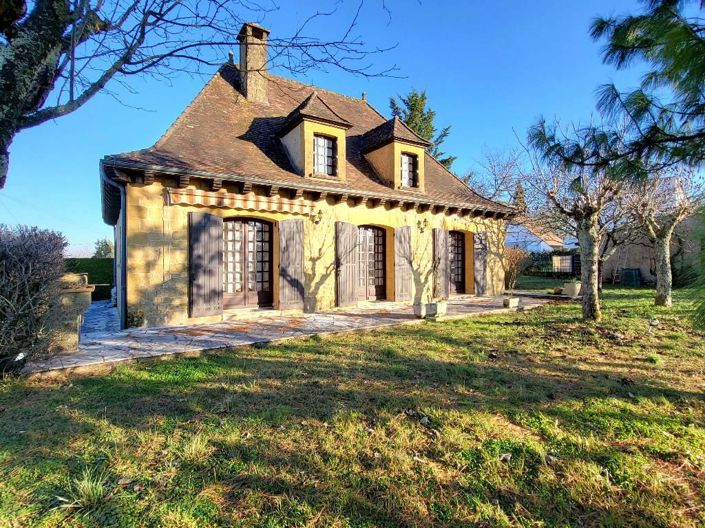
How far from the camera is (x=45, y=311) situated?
3990 mm

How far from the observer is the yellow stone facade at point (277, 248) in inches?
269

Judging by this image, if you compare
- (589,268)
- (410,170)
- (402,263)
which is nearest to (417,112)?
(410,170)

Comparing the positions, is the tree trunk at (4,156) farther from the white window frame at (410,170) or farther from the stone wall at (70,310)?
the white window frame at (410,170)

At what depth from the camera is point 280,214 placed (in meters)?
8.41

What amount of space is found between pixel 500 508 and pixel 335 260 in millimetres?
7461

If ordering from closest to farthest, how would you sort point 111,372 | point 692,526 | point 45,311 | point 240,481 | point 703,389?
1. point 692,526
2. point 240,481
3. point 703,389
4. point 45,311
5. point 111,372

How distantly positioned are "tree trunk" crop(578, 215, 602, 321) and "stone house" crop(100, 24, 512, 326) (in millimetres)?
3953

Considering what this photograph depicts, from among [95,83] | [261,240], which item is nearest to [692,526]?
[95,83]

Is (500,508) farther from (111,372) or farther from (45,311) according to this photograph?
(45,311)

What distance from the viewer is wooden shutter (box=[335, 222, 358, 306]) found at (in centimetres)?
→ 917

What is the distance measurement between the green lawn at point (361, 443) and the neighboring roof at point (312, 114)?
625cm

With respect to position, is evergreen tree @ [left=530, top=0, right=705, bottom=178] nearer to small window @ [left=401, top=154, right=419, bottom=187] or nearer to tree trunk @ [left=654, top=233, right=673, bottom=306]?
small window @ [left=401, top=154, right=419, bottom=187]

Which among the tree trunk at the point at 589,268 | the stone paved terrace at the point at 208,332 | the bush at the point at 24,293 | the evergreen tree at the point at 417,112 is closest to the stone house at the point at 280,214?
the stone paved terrace at the point at 208,332

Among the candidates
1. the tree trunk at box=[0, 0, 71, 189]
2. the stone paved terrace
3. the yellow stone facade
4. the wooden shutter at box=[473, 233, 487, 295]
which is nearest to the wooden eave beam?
the yellow stone facade
